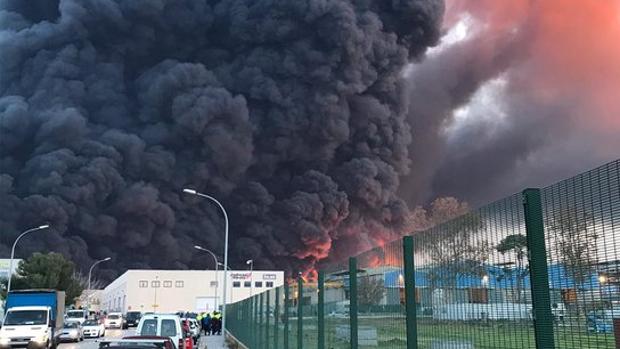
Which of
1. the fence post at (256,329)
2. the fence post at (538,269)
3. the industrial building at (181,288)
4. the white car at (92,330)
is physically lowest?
the white car at (92,330)

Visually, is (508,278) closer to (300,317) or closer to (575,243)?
(575,243)

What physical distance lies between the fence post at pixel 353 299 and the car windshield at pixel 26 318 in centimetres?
1884

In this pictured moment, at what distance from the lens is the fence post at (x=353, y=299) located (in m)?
7.10

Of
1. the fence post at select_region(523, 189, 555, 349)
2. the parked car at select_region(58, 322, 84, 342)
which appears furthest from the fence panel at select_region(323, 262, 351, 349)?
the parked car at select_region(58, 322, 84, 342)

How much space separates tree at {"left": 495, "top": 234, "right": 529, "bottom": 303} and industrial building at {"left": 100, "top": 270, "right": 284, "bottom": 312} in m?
72.2

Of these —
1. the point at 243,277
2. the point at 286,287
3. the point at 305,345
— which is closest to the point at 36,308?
the point at 286,287

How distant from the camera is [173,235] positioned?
79312 mm

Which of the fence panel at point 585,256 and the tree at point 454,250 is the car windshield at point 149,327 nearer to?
the tree at point 454,250

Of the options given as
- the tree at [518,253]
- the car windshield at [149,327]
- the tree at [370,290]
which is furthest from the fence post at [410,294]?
the car windshield at [149,327]

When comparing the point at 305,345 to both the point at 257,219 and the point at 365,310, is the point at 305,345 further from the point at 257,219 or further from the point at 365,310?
the point at 257,219

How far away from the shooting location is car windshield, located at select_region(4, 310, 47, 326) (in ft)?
73.5

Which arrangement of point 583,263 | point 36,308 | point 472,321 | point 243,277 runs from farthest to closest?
point 243,277 < point 36,308 < point 472,321 < point 583,263

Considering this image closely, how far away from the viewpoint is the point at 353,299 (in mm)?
7270

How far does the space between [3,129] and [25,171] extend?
17.6 feet
